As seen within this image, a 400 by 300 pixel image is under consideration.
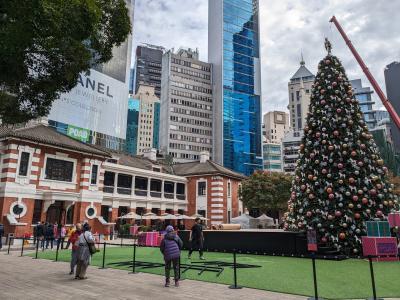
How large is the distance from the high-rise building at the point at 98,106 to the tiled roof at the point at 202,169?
105ft

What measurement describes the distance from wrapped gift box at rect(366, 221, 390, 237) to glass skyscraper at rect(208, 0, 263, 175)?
89.2m

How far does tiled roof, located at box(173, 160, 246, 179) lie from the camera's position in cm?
4084

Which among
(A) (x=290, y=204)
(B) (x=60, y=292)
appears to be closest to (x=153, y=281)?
(B) (x=60, y=292)

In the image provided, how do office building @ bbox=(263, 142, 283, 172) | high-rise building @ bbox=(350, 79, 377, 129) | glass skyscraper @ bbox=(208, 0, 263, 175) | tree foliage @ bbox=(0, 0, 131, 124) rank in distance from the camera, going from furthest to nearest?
high-rise building @ bbox=(350, 79, 377, 129)
office building @ bbox=(263, 142, 283, 172)
glass skyscraper @ bbox=(208, 0, 263, 175)
tree foliage @ bbox=(0, 0, 131, 124)

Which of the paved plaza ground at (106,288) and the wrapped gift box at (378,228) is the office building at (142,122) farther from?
the paved plaza ground at (106,288)

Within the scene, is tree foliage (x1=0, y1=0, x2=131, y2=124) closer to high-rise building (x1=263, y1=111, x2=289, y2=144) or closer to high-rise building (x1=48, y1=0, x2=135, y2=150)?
high-rise building (x1=48, y1=0, x2=135, y2=150)

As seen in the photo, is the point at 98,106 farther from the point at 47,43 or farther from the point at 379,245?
the point at 379,245

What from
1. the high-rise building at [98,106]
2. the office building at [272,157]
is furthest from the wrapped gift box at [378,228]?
the office building at [272,157]

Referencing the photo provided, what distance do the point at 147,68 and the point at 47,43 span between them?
18012 centimetres

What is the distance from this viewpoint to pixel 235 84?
109 metres

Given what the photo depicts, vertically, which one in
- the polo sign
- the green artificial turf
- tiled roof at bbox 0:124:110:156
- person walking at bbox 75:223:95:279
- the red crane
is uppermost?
the polo sign

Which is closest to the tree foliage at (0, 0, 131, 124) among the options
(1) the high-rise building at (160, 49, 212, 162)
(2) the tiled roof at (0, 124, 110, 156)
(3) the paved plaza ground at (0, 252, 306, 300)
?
(3) the paved plaza ground at (0, 252, 306, 300)

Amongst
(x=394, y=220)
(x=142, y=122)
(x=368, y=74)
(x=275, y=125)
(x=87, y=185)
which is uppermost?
(x=275, y=125)

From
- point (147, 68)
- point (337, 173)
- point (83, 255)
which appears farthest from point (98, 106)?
point (147, 68)
